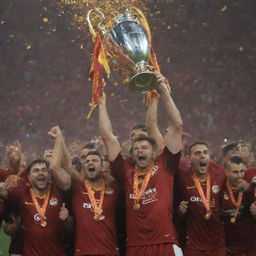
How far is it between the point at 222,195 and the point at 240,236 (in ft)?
1.14

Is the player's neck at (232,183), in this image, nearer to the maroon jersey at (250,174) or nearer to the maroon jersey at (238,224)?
the maroon jersey at (238,224)

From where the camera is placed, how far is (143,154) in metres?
4.01

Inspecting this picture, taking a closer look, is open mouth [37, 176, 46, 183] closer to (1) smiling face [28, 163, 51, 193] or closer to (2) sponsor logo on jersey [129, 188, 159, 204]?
(1) smiling face [28, 163, 51, 193]

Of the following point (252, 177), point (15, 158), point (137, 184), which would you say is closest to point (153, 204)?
point (137, 184)

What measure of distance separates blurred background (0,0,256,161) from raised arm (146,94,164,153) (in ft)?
29.7

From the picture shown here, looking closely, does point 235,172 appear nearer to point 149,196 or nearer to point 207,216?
point 207,216

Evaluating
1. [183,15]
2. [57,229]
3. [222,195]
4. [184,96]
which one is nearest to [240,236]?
[222,195]

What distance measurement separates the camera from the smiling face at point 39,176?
165 inches

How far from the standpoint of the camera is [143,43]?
410 centimetres

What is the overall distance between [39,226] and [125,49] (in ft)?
4.49

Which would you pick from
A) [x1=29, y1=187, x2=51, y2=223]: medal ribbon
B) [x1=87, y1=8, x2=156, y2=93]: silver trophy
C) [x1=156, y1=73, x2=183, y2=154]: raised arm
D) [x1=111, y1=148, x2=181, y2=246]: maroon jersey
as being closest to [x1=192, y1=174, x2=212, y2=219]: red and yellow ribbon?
[x1=111, y1=148, x2=181, y2=246]: maroon jersey

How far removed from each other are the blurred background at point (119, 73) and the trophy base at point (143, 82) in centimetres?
954

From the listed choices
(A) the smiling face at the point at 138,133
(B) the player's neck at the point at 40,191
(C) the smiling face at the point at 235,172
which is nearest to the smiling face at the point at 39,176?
(B) the player's neck at the point at 40,191

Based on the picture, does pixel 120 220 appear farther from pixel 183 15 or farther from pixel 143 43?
pixel 183 15
